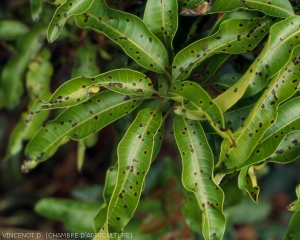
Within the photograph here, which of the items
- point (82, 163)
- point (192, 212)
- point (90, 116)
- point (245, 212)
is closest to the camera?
point (90, 116)

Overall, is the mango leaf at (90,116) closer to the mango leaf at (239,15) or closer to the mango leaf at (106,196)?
the mango leaf at (106,196)

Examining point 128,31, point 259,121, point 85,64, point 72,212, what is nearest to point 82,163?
point 72,212

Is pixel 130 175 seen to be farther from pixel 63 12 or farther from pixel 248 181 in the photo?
pixel 63 12

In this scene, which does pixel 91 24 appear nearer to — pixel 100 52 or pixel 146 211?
pixel 100 52

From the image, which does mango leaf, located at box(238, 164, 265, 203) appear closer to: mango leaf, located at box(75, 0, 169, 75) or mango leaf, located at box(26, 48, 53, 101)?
mango leaf, located at box(75, 0, 169, 75)

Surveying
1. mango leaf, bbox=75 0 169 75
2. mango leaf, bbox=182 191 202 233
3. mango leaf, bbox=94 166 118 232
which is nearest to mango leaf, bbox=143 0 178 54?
mango leaf, bbox=75 0 169 75

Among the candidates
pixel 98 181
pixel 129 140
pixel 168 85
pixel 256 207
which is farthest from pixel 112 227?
pixel 98 181
